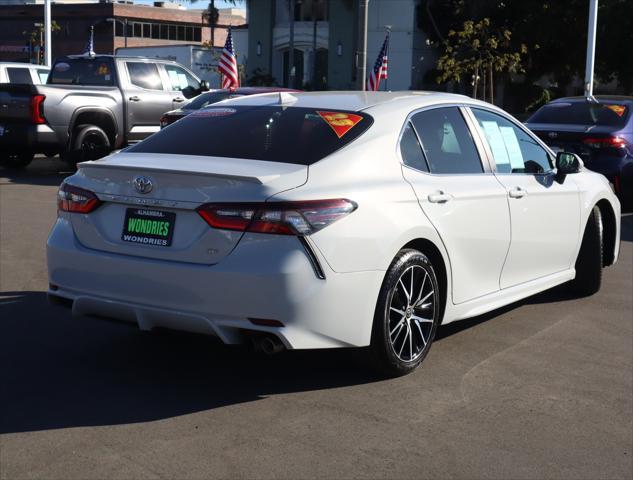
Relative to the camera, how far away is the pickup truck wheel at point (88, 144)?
17406mm

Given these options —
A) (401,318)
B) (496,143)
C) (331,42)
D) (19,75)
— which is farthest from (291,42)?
(401,318)

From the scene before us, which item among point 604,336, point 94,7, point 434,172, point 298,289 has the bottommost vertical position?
point 604,336

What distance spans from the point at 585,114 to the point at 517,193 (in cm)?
810

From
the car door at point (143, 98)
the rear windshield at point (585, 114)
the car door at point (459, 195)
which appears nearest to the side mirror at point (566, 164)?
the car door at point (459, 195)

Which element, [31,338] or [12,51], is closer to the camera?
[31,338]

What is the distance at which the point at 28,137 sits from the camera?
55.5 feet

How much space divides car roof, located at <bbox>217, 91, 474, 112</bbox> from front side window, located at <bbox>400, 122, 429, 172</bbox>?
0.22m

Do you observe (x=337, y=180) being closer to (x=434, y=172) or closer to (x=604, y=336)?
(x=434, y=172)

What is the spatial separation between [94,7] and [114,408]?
3570 inches

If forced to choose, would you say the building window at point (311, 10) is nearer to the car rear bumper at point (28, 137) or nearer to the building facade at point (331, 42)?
the building facade at point (331, 42)

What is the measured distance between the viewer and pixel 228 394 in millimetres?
5512

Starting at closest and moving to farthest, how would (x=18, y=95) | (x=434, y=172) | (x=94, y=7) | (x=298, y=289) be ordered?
(x=298, y=289) → (x=434, y=172) → (x=18, y=95) → (x=94, y=7)

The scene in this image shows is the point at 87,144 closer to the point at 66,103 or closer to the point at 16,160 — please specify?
the point at 66,103

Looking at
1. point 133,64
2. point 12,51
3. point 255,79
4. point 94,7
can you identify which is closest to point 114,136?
point 133,64
